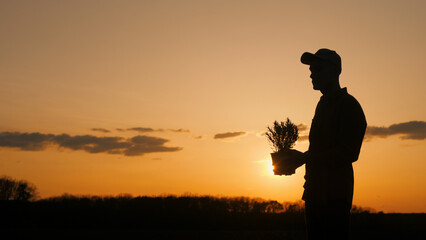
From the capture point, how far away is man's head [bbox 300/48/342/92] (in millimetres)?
5320

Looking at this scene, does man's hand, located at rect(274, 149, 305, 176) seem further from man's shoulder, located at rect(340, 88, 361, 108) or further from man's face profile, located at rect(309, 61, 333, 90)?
man's face profile, located at rect(309, 61, 333, 90)

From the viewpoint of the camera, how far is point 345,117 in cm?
509

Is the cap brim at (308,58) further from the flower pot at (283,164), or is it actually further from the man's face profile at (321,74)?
the flower pot at (283,164)

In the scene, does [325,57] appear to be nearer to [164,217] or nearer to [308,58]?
[308,58]

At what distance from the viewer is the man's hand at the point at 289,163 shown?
511cm

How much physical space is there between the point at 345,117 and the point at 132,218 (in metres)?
19.5

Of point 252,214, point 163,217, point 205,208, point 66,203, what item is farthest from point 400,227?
point 66,203

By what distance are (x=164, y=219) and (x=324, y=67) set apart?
1916 cm

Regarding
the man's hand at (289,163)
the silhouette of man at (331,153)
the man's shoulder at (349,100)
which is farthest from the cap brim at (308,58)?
the man's hand at (289,163)

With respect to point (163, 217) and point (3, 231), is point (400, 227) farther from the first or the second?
point (3, 231)

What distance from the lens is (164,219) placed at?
2339 cm

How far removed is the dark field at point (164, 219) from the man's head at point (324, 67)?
49.1ft

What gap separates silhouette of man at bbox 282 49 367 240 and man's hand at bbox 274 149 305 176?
1 centimetres

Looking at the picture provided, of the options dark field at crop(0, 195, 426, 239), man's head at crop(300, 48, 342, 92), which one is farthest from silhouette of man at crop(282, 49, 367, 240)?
dark field at crop(0, 195, 426, 239)
